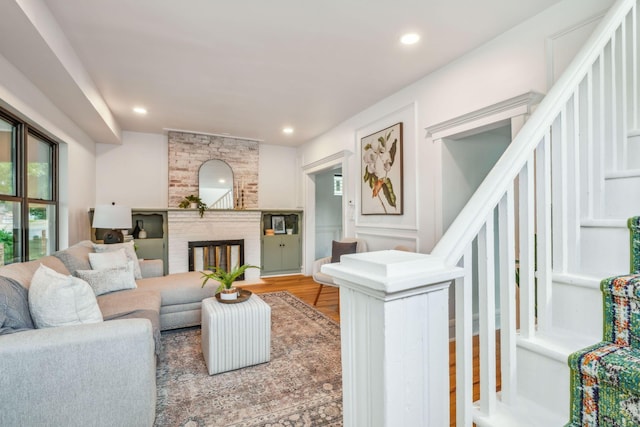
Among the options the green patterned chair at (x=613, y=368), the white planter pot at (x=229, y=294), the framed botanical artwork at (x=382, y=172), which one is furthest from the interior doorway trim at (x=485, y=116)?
the white planter pot at (x=229, y=294)

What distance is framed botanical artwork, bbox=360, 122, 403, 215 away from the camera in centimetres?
343

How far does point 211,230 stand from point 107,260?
239 cm

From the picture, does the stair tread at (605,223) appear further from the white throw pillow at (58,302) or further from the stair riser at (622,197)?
the white throw pillow at (58,302)

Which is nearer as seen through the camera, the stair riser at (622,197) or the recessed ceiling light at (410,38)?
the stair riser at (622,197)

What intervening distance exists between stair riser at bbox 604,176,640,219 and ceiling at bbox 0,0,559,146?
1519 millimetres

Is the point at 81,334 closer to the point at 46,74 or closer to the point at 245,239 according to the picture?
the point at 46,74

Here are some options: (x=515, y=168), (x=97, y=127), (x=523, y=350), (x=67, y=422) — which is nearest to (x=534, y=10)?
(x=515, y=168)

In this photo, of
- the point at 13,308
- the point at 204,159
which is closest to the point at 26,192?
the point at 13,308

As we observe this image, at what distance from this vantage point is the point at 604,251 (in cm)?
107

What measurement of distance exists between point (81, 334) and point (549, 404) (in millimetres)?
1842

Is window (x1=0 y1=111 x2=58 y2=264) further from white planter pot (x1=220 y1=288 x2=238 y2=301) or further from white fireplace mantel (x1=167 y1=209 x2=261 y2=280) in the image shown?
white planter pot (x1=220 y1=288 x2=238 y2=301)

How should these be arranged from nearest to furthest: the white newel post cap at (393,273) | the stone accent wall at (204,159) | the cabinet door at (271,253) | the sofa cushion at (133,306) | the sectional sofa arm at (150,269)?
the white newel post cap at (393,273)
the sofa cushion at (133,306)
the sectional sofa arm at (150,269)
the stone accent wall at (204,159)
the cabinet door at (271,253)

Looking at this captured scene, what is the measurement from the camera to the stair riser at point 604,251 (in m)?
1.03

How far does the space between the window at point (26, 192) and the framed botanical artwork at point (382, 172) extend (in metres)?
3.52
